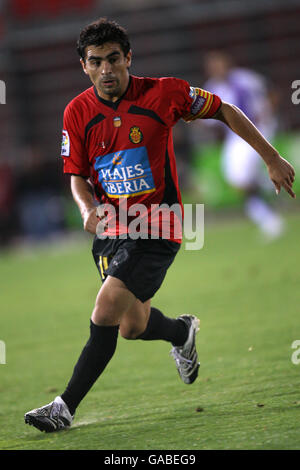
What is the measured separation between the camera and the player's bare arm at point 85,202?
12.9 ft

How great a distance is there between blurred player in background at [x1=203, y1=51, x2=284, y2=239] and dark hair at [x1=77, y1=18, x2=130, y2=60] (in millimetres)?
6496

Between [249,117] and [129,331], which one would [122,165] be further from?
[249,117]

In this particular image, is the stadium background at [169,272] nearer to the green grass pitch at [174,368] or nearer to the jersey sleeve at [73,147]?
the green grass pitch at [174,368]

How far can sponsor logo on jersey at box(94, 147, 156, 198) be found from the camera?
4.25 metres

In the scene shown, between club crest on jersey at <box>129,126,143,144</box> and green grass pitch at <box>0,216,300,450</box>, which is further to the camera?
club crest on jersey at <box>129,126,143,144</box>

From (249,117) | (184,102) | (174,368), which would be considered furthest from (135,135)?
(249,117)

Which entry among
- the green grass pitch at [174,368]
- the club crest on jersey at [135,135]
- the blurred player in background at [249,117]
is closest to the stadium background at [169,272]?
the green grass pitch at [174,368]

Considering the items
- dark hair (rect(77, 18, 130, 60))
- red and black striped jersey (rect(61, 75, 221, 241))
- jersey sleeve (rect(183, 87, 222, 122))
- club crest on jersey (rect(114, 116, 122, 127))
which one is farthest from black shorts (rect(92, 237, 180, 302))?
dark hair (rect(77, 18, 130, 60))

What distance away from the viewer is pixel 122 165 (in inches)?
167

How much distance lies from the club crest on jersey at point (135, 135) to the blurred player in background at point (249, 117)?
6532 millimetres

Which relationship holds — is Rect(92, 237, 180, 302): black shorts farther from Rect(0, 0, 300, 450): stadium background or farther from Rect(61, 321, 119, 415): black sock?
Rect(0, 0, 300, 450): stadium background
